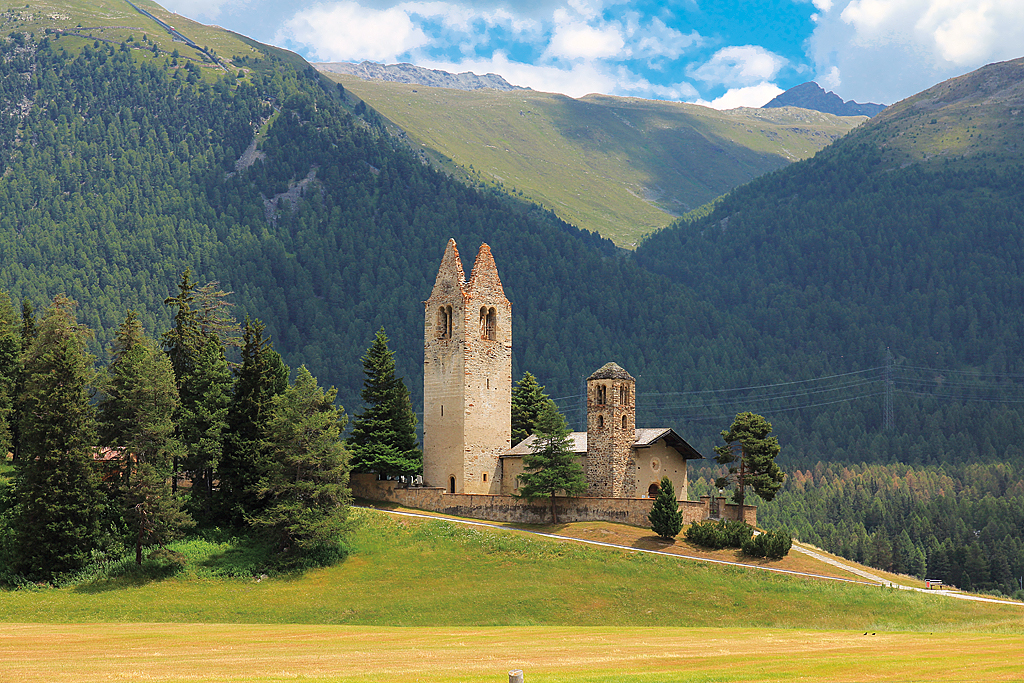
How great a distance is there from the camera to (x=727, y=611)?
55.9m

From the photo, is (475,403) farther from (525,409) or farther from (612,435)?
(612,435)

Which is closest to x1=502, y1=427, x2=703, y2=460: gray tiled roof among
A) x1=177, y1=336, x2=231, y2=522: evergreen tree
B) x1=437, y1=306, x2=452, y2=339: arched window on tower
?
x1=437, y1=306, x2=452, y2=339: arched window on tower

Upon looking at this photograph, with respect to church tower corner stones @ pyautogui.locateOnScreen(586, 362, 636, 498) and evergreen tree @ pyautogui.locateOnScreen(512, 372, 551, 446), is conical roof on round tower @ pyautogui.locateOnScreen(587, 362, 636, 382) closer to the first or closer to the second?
church tower corner stones @ pyautogui.locateOnScreen(586, 362, 636, 498)

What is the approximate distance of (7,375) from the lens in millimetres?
80812

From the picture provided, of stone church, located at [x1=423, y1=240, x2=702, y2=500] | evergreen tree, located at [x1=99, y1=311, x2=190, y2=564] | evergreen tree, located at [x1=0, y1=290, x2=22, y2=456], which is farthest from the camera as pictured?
stone church, located at [x1=423, y1=240, x2=702, y2=500]

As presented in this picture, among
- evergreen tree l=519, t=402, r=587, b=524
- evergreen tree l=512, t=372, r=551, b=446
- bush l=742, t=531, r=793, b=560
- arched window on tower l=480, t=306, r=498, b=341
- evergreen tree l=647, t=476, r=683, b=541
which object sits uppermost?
arched window on tower l=480, t=306, r=498, b=341

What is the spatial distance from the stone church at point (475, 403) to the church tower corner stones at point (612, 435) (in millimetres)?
1253

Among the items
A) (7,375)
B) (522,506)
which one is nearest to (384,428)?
(522,506)

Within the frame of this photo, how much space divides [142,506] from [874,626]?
44.1 meters

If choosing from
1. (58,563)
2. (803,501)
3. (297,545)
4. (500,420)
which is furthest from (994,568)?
(58,563)

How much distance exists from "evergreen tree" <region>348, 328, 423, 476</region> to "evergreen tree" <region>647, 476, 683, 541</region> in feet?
81.5

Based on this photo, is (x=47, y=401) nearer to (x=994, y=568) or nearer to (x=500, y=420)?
(x=500, y=420)

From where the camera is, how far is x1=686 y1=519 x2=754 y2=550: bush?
66.9 meters

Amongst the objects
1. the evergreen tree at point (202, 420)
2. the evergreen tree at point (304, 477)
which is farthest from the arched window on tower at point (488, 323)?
the evergreen tree at point (202, 420)
